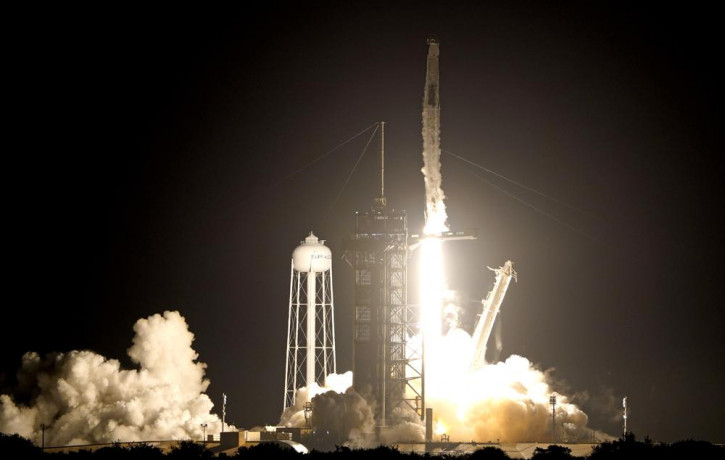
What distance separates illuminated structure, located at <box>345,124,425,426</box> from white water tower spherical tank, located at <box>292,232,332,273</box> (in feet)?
11.6

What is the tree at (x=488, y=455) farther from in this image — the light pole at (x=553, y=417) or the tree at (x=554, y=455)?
the light pole at (x=553, y=417)

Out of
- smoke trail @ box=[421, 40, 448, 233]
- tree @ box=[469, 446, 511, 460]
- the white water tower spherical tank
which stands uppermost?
smoke trail @ box=[421, 40, 448, 233]

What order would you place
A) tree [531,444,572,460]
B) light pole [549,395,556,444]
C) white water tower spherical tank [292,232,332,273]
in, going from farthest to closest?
white water tower spherical tank [292,232,332,273], light pole [549,395,556,444], tree [531,444,572,460]

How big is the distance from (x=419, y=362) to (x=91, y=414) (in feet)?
49.1

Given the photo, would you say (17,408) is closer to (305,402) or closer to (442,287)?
(305,402)

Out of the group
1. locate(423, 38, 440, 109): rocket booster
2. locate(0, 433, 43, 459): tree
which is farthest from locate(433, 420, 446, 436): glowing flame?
locate(0, 433, 43, 459): tree

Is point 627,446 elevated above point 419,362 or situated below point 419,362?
below

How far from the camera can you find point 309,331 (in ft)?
258

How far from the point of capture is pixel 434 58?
75.9 m

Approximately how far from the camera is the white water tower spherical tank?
257ft

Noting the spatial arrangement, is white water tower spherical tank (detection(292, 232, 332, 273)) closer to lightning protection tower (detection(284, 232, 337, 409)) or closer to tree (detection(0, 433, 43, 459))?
lightning protection tower (detection(284, 232, 337, 409))

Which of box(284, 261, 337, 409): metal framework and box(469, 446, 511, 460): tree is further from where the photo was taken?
box(284, 261, 337, 409): metal framework

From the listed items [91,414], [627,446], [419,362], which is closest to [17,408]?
[91,414]

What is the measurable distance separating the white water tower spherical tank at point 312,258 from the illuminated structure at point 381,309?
3543mm
